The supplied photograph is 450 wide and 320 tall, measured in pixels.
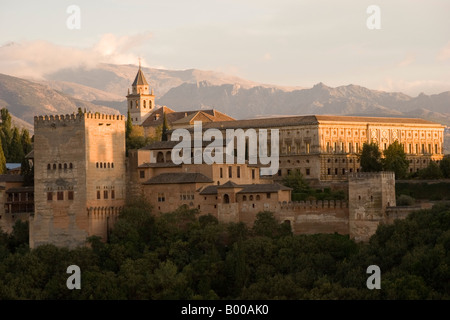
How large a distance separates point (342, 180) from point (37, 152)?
1320 inches

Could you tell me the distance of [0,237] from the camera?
257ft

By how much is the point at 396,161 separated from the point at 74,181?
31099 millimetres

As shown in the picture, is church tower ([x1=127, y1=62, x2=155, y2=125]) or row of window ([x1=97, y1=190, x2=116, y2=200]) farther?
church tower ([x1=127, y1=62, x2=155, y2=125])

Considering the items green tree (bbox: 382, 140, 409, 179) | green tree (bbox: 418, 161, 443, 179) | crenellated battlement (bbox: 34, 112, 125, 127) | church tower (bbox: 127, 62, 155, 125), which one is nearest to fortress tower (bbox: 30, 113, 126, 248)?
crenellated battlement (bbox: 34, 112, 125, 127)

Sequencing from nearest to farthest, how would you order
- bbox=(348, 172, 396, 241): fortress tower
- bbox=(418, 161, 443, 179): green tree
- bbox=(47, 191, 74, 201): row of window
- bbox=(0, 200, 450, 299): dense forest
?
bbox=(0, 200, 450, 299): dense forest, bbox=(348, 172, 396, 241): fortress tower, bbox=(47, 191, 74, 201): row of window, bbox=(418, 161, 443, 179): green tree

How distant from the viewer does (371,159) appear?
94062 mm

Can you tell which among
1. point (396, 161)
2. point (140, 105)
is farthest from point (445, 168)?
point (140, 105)

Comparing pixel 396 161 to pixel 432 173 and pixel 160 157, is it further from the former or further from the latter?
pixel 160 157

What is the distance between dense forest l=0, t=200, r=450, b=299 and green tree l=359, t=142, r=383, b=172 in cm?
2441

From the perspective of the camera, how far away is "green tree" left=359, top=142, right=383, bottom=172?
93.3 meters

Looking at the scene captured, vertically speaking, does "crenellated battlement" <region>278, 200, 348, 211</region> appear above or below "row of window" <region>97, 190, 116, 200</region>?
below

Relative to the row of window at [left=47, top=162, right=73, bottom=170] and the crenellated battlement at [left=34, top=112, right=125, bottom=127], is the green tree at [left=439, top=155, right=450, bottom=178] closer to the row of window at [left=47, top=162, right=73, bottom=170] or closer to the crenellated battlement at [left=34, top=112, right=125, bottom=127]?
the crenellated battlement at [left=34, top=112, right=125, bottom=127]
